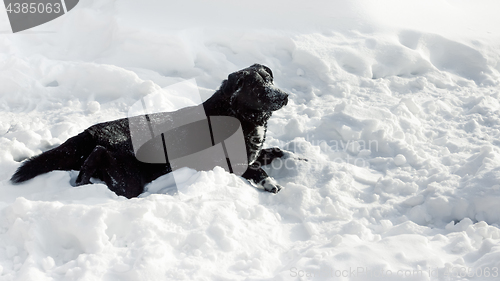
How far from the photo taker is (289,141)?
4.86 m

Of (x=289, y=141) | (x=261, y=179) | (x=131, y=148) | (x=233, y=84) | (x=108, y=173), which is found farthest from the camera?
(x=289, y=141)

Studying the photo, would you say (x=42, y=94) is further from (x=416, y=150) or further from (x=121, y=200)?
(x=416, y=150)

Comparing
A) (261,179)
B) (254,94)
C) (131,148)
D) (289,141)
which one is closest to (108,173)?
(131,148)

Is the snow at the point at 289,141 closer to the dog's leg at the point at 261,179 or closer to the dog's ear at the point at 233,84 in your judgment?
the dog's leg at the point at 261,179

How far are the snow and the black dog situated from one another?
14cm

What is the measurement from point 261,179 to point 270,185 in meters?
0.13

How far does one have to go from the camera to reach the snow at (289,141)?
2.42 metres

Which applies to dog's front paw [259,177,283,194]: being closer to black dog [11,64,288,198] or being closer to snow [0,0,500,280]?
black dog [11,64,288,198]

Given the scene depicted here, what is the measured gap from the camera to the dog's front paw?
3672 mm

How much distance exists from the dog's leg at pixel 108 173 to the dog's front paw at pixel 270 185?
1123 mm

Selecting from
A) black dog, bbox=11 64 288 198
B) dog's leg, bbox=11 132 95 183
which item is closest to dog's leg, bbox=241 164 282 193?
black dog, bbox=11 64 288 198

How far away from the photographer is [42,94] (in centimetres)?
545

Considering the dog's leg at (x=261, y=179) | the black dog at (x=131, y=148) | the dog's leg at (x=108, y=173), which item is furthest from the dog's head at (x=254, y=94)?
the dog's leg at (x=108, y=173)

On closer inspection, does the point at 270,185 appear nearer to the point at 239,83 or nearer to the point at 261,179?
the point at 261,179
